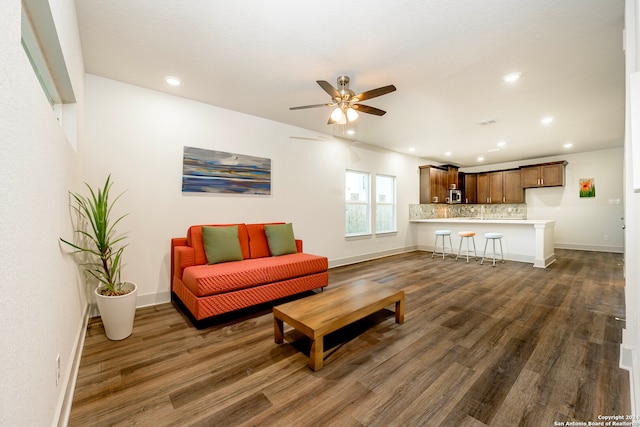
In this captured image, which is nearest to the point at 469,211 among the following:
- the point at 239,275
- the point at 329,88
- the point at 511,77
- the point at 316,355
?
the point at 511,77

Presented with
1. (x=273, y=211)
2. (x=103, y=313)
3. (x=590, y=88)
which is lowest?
(x=103, y=313)

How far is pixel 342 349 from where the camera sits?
223 cm

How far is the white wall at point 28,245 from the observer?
2.56ft

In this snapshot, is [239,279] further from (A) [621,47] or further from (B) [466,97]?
(A) [621,47]

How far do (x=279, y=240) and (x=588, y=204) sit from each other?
8292 millimetres

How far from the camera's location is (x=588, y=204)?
6.91 metres

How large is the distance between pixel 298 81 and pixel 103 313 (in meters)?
3.08

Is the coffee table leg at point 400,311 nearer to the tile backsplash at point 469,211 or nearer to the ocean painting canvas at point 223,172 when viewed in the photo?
the ocean painting canvas at point 223,172

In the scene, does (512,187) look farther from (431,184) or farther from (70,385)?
(70,385)

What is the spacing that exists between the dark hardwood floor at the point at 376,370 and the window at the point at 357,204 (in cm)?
285

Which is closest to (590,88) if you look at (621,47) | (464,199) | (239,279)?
(621,47)

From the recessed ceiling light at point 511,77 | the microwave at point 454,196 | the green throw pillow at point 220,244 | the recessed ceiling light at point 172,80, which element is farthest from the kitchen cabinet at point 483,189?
the recessed ceiling light at point 172,80

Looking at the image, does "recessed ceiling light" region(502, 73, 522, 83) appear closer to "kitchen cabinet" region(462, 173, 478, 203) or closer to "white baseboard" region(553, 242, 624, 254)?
"kitchen cabinet" region(462, 173, 478, 203)

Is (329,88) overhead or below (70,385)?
overhead
